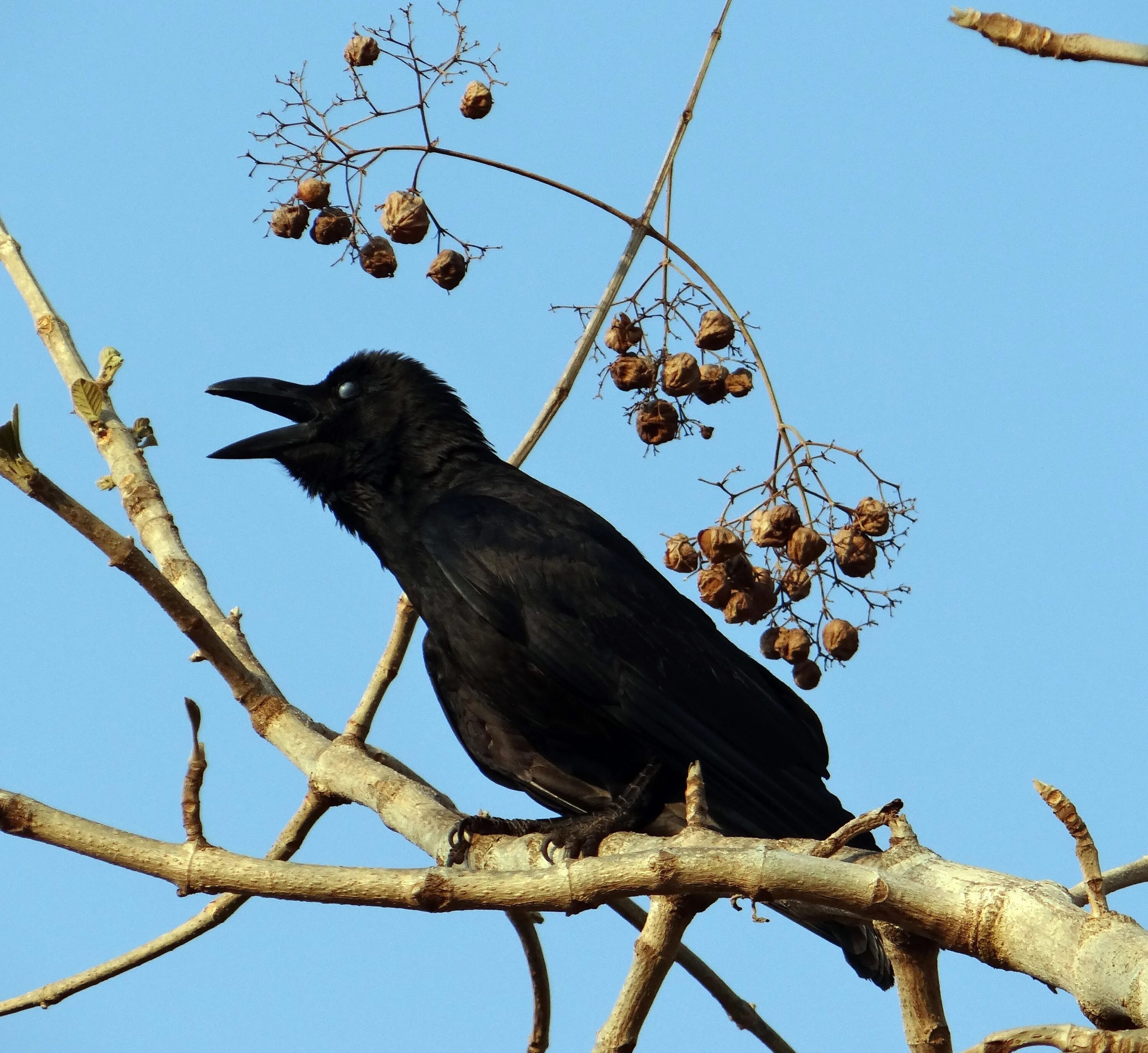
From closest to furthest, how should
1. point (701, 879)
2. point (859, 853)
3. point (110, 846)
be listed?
point (701, 879) → point (110, 846) → point (859, 853)

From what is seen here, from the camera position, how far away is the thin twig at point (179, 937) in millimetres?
3918

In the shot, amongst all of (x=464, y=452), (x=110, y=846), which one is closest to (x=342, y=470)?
(x=464, y=452)

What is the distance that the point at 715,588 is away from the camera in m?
4.33

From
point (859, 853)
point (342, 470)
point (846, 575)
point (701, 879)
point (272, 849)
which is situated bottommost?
point (701, 879)

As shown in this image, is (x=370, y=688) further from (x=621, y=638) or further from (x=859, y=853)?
(x=859, y=853)

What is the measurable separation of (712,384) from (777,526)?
0.55 meters

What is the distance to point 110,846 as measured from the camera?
3.03m

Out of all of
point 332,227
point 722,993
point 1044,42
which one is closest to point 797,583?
point 722,993

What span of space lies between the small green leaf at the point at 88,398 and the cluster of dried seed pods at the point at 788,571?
1.77m

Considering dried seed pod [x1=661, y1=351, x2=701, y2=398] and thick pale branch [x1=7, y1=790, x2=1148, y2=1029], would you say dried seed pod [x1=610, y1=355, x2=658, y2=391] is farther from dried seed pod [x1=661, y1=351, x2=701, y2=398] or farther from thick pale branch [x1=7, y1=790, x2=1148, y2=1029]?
thick pale branch [x1=7, y1=790, x2=1148, y2=1029]

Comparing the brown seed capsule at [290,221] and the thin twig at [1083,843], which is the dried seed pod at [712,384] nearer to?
the brown seed capsule at [290,221]

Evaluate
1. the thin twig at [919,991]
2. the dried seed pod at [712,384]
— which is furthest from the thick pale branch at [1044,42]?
the dried seed pod at [712,384]

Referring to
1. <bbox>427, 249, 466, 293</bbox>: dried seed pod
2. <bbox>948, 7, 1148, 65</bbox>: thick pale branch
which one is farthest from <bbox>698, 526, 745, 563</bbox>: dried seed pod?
<bbox>948, 7, 1148, 65</bbox>: thick pale branch

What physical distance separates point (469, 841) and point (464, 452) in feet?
5.81
